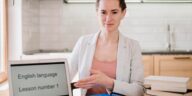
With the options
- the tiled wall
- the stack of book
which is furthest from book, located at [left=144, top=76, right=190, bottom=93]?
the tiled wall

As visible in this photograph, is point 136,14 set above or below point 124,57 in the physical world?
above

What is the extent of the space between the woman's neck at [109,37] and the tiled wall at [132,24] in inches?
93.0

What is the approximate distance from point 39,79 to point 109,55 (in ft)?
1.53

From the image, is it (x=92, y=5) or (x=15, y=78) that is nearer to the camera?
(x=15, y=78)

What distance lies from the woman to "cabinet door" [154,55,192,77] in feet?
6.18

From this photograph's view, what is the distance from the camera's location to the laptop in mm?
1053

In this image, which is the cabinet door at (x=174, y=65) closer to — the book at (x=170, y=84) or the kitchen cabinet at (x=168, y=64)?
the kitchen cabinet at (x=168, y=64)

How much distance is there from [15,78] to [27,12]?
2416 millimetres

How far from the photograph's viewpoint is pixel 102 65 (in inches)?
56.3

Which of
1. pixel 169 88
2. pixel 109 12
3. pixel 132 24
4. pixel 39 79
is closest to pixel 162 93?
pixel 169 88

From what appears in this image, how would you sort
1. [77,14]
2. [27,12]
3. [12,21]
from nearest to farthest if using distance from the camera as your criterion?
[12,21]
[27,12]
[77,14]

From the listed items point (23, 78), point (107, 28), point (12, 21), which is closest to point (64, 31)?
point (12, 21)

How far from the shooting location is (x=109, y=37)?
149 cm

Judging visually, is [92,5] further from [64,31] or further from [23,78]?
[23,78]
